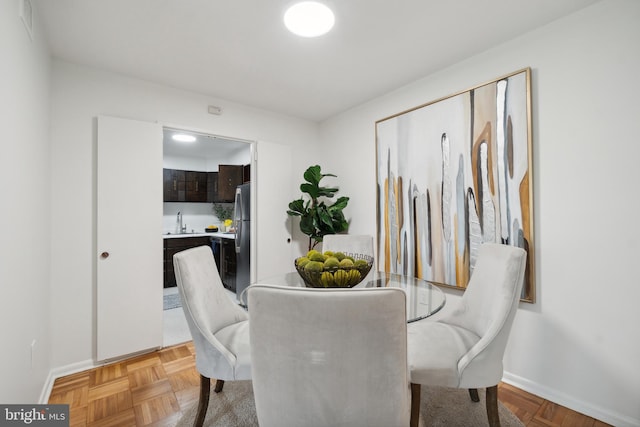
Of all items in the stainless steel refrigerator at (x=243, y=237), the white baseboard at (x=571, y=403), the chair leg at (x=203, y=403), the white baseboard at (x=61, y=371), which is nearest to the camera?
the chair leg at (x=203, y=403)

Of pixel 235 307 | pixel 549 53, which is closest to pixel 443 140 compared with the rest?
pixel 549 53

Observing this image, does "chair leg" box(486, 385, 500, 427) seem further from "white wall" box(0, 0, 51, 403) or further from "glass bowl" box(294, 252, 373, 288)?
"white wall" box(0, 0, 51, 403)

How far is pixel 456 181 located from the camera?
2.42m

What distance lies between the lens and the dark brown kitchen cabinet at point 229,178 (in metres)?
5.36

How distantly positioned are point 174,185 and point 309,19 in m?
4.60

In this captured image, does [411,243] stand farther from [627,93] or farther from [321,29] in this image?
[321,29]

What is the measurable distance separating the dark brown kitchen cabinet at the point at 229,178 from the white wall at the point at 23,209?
3209 mm

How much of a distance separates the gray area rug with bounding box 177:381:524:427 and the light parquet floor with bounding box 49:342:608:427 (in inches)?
4.9

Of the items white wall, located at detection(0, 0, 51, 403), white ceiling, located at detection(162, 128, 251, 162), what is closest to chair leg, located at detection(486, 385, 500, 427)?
white wall, located at detection(0, 0, 51, 403)

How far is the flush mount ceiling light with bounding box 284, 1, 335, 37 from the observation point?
1.76 meters

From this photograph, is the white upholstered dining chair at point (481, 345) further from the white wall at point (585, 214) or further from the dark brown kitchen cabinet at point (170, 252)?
the dark brown kitchen cabinet at point (170, 252)

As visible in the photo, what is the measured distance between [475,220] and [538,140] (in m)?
0.68

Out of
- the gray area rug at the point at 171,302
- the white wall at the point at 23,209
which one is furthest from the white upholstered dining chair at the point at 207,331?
the gray area rug at the point at 171,302

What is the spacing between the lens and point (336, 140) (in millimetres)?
3742
